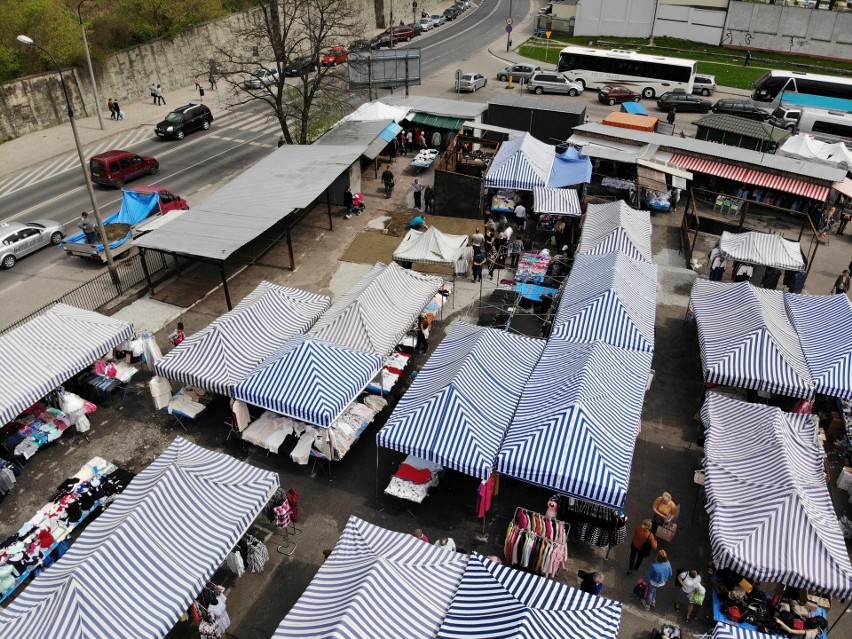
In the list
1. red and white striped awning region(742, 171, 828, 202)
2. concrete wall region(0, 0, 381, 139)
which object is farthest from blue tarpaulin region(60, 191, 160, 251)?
red and white striped awning region(742, 171, 828, 202)

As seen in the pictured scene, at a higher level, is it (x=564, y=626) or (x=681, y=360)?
(x=564, y=626)

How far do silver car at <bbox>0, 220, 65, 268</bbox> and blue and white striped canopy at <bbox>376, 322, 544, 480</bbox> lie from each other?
1768cm

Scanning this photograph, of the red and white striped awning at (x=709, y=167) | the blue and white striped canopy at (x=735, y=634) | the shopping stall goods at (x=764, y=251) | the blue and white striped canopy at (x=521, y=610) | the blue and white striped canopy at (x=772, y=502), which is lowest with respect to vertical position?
the blue and white striped canopy at (x=735, y=634)

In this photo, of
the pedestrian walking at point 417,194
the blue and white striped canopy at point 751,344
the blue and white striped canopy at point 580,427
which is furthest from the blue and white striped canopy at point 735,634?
the pedestrian walking at point 417,194

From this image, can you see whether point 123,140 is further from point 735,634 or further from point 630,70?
point 735,634

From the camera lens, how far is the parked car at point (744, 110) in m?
36.7

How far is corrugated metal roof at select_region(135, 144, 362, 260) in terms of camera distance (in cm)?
1936

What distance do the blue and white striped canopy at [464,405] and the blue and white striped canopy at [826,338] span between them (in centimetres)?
680

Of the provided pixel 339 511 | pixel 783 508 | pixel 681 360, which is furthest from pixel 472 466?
pixel 681 360

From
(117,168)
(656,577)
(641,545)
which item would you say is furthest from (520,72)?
(656,577)

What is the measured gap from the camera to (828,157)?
2880 centimetres

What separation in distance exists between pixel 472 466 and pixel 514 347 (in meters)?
4.11

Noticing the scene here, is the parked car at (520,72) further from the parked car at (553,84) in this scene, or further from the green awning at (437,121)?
Answer: the green awning at (437,121)

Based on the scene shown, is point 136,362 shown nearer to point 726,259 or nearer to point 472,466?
point 472,466
